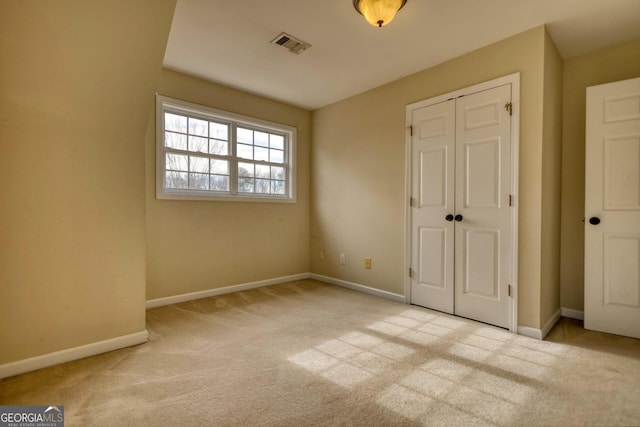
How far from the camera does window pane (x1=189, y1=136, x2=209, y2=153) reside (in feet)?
11.4

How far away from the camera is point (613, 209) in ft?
8.14

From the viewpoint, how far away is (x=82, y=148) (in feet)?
6.86

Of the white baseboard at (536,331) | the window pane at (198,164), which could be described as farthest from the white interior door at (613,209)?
the window pane at (198,164)

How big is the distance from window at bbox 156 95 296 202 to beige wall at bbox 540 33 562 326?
117 inches

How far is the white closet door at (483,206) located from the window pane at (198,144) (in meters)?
2.78

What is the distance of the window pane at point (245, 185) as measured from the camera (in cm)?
388

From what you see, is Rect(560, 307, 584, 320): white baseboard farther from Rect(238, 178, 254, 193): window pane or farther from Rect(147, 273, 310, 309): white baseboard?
Rect(238, 178, 254, 193): window pane

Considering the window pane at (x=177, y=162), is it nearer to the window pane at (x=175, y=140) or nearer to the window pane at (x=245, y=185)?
the window pane at (x=175, y=140)

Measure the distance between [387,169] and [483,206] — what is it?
116cm

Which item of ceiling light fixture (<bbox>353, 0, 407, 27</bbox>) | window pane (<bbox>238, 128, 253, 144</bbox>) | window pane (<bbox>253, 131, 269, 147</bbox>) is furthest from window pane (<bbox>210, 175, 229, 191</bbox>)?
ceiling light fixture (<bbox>353, 0, 407, 27</bbox>)

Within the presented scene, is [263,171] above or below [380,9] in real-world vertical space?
below

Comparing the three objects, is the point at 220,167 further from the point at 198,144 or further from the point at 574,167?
the point at 574,167

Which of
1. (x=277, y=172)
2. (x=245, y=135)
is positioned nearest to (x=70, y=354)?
(x=245, y=135)

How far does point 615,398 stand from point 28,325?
3502 millimetres
